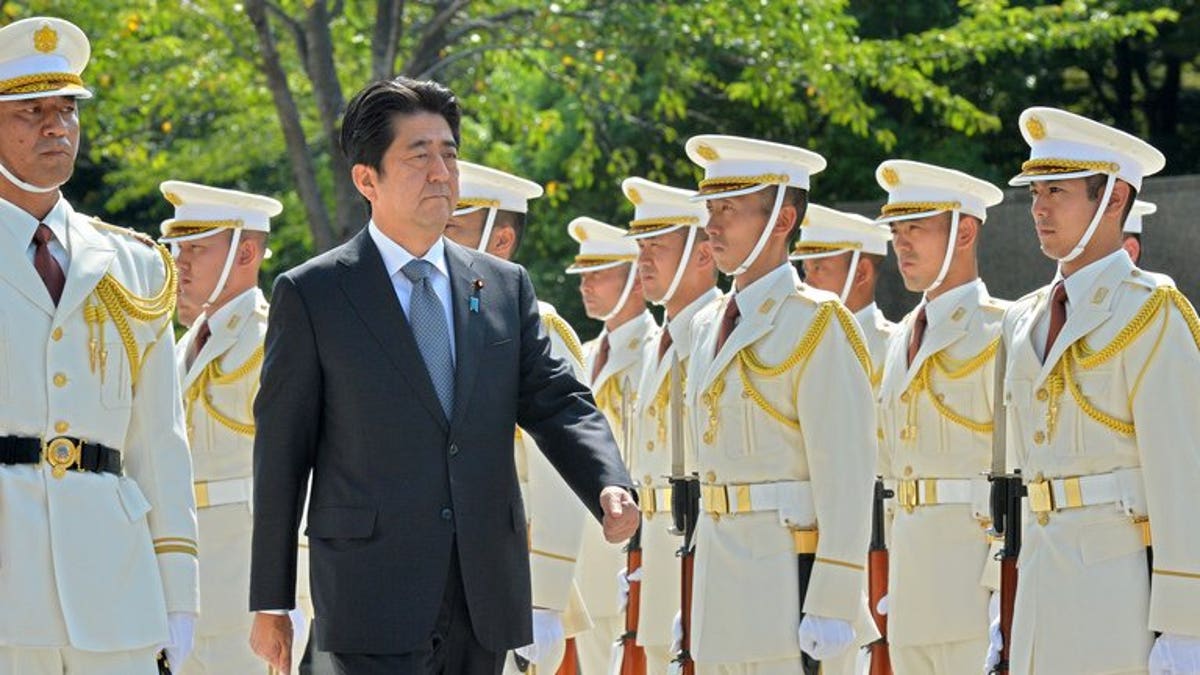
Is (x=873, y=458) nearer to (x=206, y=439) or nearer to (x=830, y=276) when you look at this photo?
(x=206, y=439)

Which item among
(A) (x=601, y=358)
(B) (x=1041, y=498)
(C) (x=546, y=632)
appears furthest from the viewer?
(A) (x=601, y=358)

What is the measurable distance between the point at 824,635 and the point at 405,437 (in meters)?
2.39

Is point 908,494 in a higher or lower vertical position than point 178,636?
higher

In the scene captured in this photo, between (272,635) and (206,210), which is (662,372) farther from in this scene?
(272,635)

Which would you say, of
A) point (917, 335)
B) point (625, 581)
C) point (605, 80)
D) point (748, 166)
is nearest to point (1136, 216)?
point (917, 335)

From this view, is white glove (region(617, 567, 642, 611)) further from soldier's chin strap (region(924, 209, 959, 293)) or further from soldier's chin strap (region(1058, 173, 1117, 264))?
soldier's chin strap (region(1058, 173, 1117, 264))

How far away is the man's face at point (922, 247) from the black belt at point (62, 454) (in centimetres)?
436

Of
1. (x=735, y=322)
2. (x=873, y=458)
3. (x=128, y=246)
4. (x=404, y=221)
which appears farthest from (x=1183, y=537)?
(x=128, y=246)

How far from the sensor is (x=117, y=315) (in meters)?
6.11

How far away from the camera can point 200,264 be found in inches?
379

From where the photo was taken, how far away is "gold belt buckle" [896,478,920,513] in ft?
30.5

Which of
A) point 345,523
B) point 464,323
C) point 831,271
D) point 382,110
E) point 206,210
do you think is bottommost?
point 345,523

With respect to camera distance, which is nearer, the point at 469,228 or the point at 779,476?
the point at 779,476

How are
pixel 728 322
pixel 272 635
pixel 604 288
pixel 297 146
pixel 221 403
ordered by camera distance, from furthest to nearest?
pixel 297 146, pixel 604 288, pixel 221 403, pixel 728 322, pixel 272 635
